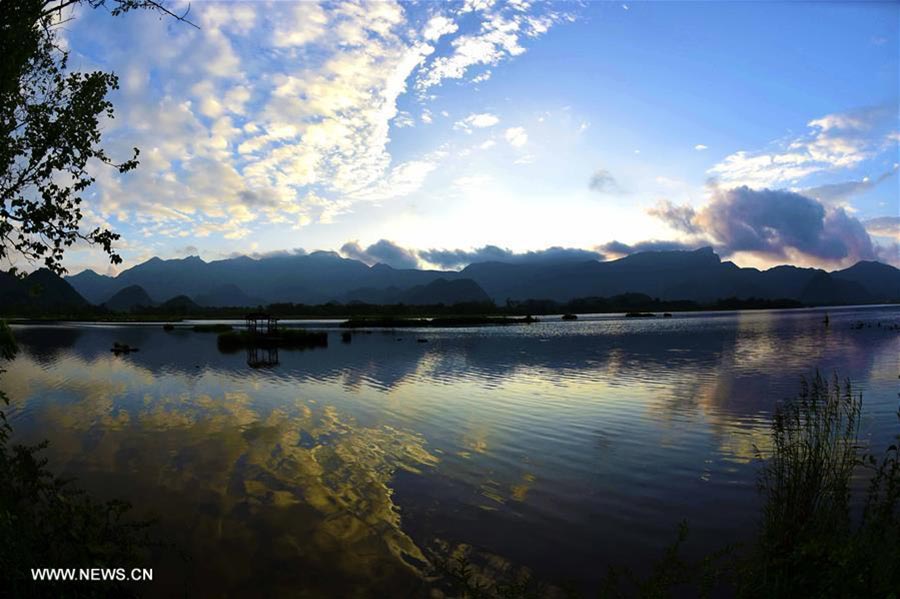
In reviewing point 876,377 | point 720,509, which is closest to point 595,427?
point 720,509

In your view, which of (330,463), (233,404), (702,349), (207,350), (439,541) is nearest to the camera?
(439,541)

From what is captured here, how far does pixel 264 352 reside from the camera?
60.0 metres

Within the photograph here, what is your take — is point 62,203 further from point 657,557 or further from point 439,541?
point 657,557

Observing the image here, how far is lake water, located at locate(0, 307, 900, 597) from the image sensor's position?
1064 cm

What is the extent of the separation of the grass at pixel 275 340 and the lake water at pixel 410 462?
87.2 feet

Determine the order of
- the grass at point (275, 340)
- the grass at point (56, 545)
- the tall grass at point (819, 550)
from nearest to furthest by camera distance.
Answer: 1. the tall grass at point (819, 550)
2. the grass at point (56, 545)
3. the grass at point (275, 340)

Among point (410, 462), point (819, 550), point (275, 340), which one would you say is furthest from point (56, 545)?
point (275, 340)

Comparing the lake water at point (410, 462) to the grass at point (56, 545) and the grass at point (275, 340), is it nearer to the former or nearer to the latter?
the grass at point (56, 545)

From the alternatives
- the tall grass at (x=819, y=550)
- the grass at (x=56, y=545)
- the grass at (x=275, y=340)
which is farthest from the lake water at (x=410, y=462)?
the grass at (x=275, y=340)

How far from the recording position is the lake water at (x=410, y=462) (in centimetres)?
1064

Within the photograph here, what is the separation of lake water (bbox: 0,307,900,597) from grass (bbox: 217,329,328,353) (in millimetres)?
26588

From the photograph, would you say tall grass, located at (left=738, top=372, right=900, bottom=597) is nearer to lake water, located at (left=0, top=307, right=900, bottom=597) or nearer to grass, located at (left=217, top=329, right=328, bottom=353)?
lake water, located at (left=0, top=307, right=900, bottom=597)

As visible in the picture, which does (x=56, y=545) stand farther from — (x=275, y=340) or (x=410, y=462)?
(x=275, y=340)

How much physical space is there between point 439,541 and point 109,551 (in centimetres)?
673
